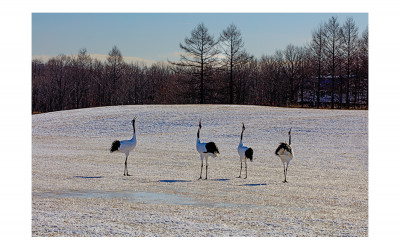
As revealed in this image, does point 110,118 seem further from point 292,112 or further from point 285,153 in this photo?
point 285,153

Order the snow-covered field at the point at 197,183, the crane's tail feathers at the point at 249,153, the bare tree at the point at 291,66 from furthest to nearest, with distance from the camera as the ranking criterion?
the bare tree at the point at 291,66 < the crane's tail feathers at the point at 249,153 < the snow-covered field at the point at 197,183

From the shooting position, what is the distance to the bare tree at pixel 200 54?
32.7 metres

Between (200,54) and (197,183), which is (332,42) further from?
(197,183)

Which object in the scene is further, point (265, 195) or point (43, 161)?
point (43, 161)

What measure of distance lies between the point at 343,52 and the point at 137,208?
24462 millimetres

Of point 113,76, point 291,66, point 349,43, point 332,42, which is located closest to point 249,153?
point 349,43

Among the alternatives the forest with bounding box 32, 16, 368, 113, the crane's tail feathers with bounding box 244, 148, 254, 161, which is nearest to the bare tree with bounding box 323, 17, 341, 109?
the forest with bounding box 32, 16, 368, 113

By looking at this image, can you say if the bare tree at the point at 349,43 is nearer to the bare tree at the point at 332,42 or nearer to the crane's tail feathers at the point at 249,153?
the bare tree at the point at 332,42

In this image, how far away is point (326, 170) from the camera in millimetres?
15312

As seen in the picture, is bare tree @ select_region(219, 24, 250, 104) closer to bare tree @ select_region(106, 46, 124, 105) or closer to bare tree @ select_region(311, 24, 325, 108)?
bare tree @ select_region(311, 24, 325, 108)

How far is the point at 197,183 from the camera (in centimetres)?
1248

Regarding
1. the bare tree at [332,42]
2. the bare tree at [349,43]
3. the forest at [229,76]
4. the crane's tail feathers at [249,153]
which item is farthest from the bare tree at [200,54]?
the crane's tail feathers at [249,153]

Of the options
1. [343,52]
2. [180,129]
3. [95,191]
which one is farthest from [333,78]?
[95,191]

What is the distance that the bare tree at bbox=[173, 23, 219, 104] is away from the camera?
3269 cm
